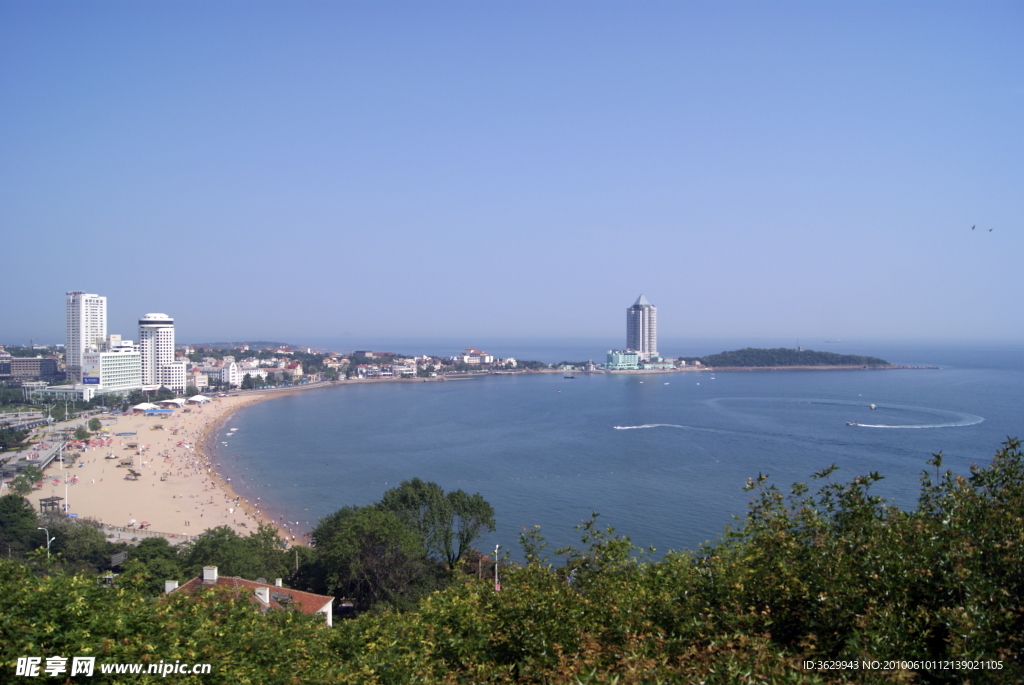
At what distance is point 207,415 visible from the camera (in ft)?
81.9

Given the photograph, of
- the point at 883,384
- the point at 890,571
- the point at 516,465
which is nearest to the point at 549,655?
the point at 890,571

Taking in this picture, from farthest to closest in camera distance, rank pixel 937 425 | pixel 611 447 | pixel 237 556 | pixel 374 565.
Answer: pixel 937 425 → pixel 611 447 → pixel 237 556 → pixel 374 565

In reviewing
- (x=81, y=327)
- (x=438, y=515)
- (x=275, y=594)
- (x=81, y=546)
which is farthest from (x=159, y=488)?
(x=81, y=327)

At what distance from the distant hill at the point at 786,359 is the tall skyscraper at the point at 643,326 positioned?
6134 mm

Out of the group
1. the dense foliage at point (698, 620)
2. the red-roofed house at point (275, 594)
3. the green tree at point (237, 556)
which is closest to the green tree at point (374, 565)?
the green tree at point (237, 556)

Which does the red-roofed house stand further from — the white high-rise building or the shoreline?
the white high-rise building

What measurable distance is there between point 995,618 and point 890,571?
34 cm

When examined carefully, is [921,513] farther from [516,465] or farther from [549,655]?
[516,465]

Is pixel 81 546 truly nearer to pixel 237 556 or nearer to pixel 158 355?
pixel 237 556

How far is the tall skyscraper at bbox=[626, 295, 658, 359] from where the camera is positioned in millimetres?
54844

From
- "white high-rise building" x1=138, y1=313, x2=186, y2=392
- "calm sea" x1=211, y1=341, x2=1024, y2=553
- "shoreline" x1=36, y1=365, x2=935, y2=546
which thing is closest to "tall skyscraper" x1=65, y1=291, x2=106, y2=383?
"white high-rise building" x1=138, y1=313, x2=186, y2=392

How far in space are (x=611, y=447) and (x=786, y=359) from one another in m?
36.6

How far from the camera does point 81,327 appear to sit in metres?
32.4

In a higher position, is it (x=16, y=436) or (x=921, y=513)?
(x=921, y=513)
